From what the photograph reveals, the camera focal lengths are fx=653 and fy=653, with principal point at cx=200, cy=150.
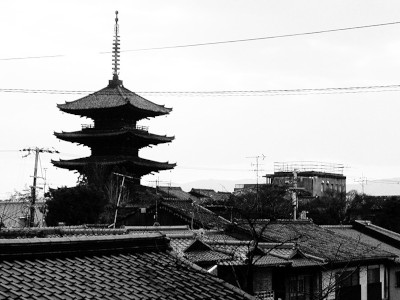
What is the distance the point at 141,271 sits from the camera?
992cm

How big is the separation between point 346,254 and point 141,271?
18.9 m

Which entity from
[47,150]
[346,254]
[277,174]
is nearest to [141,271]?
[346,254]

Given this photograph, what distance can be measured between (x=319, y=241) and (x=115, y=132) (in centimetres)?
2861

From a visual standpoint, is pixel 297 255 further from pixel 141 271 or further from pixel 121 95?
pixel 121 95

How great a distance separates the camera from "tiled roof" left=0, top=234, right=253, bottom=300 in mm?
8609

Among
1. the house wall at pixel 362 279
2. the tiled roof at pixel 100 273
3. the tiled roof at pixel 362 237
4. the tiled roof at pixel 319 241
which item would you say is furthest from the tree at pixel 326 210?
the tiled roof at pixel 100 273

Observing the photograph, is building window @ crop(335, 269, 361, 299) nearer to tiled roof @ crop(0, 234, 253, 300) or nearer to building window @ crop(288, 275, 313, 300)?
building window @ crop(288, 275, 313, 300)

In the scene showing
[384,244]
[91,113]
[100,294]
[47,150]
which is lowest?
[384,244]

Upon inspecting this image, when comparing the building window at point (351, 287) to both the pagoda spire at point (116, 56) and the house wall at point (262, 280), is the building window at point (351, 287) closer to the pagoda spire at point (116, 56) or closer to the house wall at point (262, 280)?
the house wall at point (262, 280)

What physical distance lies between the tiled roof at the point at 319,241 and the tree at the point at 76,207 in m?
15.4

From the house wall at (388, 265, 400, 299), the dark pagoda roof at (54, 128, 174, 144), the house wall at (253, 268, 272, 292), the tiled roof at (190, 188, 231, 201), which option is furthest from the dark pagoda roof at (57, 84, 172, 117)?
the house wall at (253, 268, 272, 292)

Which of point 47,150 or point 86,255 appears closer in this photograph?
point 86,255

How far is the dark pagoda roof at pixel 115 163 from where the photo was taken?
174 feet

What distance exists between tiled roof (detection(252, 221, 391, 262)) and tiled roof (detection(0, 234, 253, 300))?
15121mm
